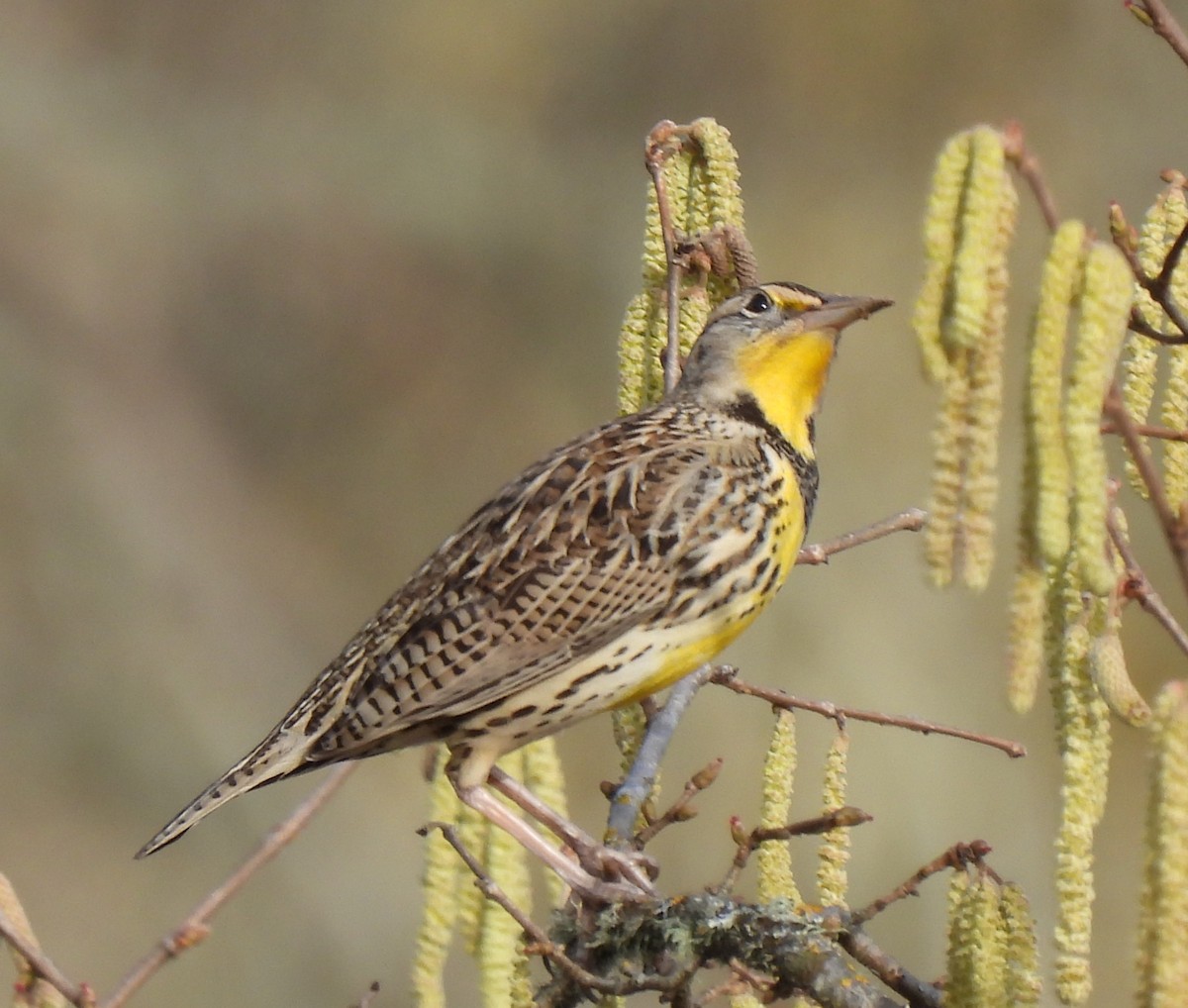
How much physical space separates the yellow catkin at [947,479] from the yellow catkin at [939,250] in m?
0.02

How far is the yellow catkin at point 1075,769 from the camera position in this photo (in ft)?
4.98

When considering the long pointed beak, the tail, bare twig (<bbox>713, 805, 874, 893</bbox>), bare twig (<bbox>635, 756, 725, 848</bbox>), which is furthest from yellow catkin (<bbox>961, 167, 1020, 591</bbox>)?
the tail

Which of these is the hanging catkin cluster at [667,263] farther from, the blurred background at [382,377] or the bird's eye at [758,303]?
the blurred background at [382,377]

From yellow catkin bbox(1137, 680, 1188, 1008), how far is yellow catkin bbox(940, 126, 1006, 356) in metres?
0.29

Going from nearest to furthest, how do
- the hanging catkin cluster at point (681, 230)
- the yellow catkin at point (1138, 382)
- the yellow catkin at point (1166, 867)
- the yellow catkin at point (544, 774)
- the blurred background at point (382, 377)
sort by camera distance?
the yellow catkin at point (1166, 867)
the yellow catkin at point (1138, 382)
the yellow catkin at point (544, 774)
the hanging catkin cluster at point (681, 230)
the blurred background at point (382, 377)

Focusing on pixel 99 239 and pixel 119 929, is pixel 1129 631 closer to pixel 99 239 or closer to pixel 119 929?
pixel 119 929

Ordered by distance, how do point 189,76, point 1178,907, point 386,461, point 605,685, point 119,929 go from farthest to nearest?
point 189,76 → point 386,461 → point 119,929 → point 605,685 → point 1178,907

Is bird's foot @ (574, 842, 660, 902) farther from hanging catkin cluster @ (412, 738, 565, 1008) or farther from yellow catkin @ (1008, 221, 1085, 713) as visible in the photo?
yellow catkin @ (1008, 221, 1085, 713)

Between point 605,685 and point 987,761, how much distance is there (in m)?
5.71

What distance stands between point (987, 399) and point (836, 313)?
147 centimetres

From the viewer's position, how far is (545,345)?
8.59m

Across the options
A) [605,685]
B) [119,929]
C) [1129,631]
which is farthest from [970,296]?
[1129,631]

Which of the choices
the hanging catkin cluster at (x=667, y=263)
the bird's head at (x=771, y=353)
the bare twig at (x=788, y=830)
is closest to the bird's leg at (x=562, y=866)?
the hanging catkin cluster at (x=667, y=263)

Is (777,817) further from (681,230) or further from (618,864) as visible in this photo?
(681,230)
